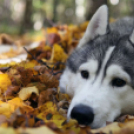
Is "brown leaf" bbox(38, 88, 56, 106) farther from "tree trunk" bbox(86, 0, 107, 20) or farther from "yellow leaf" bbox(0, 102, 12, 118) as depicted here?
"tree trunk" bbox(86, 0, 107, 20)

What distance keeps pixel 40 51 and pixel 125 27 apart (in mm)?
1820

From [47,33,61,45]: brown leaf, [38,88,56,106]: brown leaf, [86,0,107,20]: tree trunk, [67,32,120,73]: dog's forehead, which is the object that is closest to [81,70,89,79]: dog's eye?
[67,32,120,73]: dog's forehead

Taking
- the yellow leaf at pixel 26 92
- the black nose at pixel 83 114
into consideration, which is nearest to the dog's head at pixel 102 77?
the black nose at pixel 83 114

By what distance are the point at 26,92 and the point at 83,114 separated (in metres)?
0.84

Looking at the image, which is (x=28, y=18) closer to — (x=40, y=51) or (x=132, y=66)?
(x=40, y=51)

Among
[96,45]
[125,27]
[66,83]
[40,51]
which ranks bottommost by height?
[66,83]

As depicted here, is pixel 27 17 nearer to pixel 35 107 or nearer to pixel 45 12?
pixel 45 12

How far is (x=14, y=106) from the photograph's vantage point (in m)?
2.06

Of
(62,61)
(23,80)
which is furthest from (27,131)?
(62,61)

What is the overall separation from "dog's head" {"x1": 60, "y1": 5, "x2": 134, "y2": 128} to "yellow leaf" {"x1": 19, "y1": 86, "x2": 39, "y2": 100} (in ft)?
1.70

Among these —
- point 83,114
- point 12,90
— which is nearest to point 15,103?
point 12,90

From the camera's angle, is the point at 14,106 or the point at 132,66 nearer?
the point at 14,106

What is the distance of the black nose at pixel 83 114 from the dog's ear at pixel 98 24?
142 centimetres

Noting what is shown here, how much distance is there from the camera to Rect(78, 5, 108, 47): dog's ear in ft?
9.12
